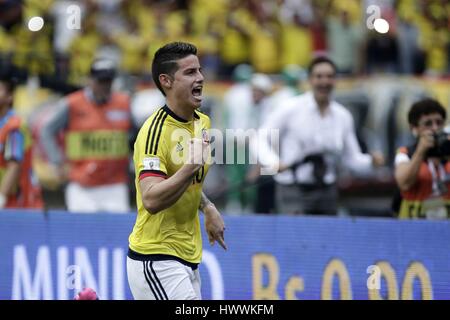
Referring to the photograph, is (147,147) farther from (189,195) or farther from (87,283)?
(87,283)

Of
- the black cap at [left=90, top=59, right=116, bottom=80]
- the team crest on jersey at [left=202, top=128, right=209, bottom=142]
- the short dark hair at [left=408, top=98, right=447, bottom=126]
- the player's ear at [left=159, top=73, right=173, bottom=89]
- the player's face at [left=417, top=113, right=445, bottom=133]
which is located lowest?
the team crest on jersey at [left=202, top=128, right=209, bottom=142]

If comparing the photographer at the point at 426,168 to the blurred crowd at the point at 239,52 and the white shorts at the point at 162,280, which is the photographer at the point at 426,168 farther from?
the blurred crowd at the point at 239,52

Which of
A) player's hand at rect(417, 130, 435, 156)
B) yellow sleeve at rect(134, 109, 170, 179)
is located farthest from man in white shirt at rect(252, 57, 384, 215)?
yellow sleeve at rect(134, 109, 170, 179)

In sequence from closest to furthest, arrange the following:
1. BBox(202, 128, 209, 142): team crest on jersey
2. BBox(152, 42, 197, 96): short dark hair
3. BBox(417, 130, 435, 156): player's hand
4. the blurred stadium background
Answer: BBox(202, 128, 209, 142): team crest on jersey
BBox(152, 42, 197, 96): short dark hair
BBox(417, 130, 435, 156): player's hand
the blurred stadium background

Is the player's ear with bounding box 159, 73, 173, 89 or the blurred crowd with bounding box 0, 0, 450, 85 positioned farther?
the blurred crowd with bounding box 0, 0, 450, 85

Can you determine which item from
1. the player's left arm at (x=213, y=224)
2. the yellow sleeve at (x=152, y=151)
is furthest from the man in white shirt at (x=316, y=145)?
the yellow sleeve at (x=152, y=151)

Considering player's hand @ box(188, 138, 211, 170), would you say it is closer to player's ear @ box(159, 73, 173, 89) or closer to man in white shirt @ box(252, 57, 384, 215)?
player's ear @ box(159, 73, 173, 89)

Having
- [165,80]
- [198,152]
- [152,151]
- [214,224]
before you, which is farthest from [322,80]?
[198,152]

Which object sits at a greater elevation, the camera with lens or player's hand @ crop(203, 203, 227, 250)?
the camera with lens

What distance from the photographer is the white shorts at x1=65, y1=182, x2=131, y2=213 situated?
13.2 meters

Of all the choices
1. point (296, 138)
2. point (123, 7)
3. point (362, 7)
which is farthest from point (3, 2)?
point (296, 138)

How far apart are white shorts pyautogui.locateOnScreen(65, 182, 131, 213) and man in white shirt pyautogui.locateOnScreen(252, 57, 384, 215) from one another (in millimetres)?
2016

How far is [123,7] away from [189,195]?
37.3 feet

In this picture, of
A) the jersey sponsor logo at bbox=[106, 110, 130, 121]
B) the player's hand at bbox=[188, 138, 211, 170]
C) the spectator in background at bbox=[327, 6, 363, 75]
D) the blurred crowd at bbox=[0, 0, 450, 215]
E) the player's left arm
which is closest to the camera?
the player's hand at bbox=[188, 138, 211, 170]
